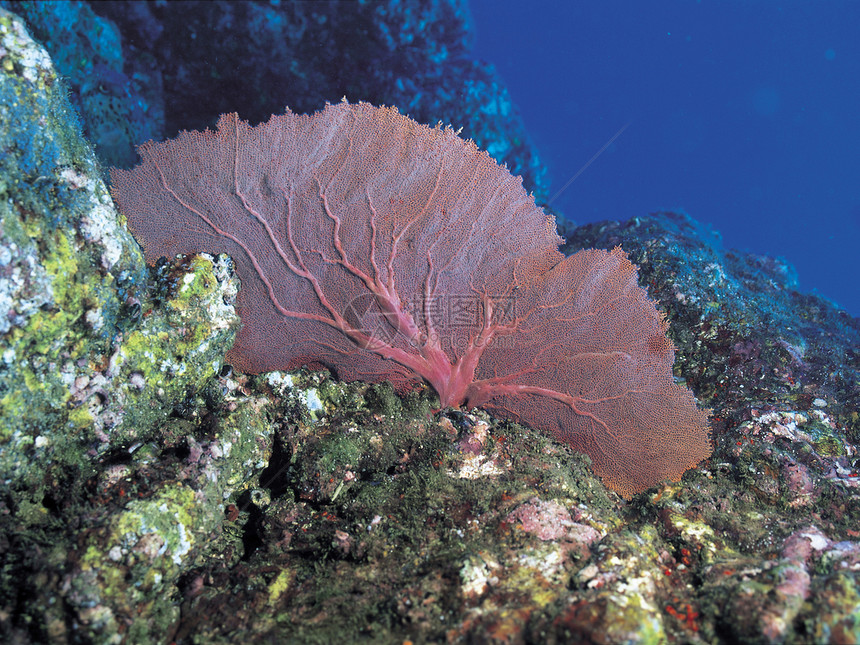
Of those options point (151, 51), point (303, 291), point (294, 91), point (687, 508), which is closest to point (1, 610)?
point (303, 291)

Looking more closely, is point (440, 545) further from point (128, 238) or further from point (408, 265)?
point (128, 238)

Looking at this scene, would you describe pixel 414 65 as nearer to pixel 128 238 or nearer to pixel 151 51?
pixel 151 51

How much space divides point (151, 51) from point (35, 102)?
262 inches

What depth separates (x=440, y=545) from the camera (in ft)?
7.70

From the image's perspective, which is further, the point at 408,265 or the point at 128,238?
the point at 408,265

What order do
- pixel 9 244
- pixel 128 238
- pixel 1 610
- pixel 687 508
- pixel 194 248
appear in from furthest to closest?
pixel 194 248
pixel 687 508
pixel 128 238
pixel 9 244
pixel 1 610

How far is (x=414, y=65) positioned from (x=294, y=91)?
2551 mm

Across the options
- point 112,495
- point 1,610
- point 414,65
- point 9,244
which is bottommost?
point 1,610

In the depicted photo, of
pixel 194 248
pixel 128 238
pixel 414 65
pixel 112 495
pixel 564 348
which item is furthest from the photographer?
pixel 414 65

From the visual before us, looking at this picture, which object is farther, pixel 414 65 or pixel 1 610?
pixel 414 65

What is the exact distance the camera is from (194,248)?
330 centimetres

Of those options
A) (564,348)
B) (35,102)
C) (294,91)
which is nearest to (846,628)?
(564,348)

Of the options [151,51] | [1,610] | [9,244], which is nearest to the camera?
[1,610]

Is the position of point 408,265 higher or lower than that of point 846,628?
higher
